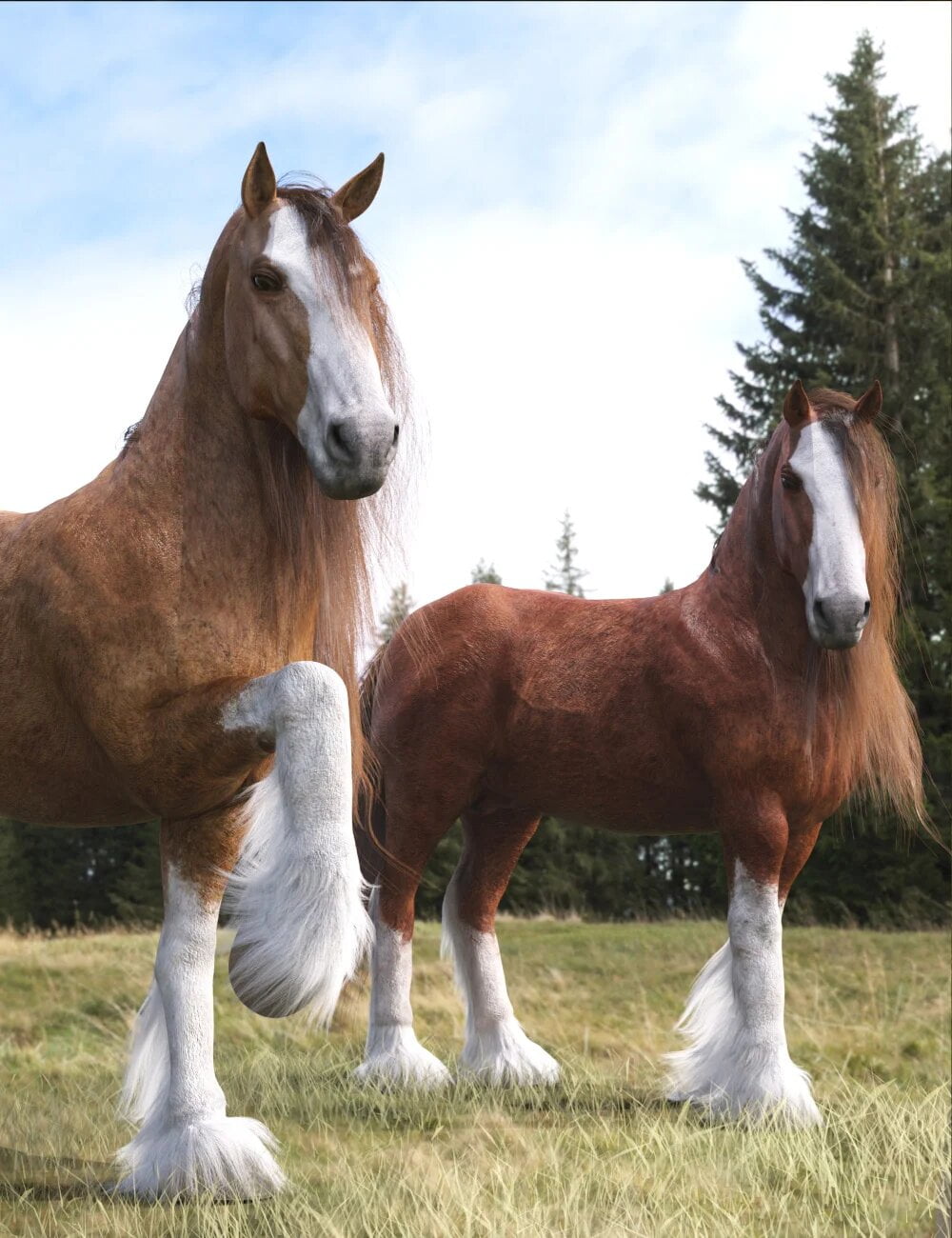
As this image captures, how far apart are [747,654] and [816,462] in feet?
2.35

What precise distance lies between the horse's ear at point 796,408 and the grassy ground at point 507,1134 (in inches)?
92.0

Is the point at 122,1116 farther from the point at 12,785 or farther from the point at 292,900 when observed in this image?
the point at 292,900

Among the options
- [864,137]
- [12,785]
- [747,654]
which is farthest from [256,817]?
[864,137]

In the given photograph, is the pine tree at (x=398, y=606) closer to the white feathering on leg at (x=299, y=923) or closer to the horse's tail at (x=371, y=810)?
the white feathering on leg at (x=299, y=923)

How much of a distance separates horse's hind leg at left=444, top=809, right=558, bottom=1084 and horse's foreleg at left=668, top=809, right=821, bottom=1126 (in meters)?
0.86

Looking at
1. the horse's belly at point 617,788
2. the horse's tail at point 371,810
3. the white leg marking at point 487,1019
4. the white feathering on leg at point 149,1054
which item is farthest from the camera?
the horse's tail at point 371,810

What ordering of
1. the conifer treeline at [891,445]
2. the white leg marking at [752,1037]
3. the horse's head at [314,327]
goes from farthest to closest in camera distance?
the conifer treeline at [891,445], the white leg marking at [752,1037], the horse's head at [314,327]

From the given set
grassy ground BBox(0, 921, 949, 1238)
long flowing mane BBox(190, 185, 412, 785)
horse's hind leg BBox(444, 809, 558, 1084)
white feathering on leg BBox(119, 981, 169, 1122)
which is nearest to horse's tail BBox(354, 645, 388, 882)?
horse's hind leg BBox(444, 809, 558, 1084)

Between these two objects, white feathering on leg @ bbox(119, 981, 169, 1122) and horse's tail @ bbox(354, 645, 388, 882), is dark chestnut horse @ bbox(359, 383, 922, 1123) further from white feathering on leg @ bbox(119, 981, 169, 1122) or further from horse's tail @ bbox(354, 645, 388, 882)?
white feathering on leg @ bbox(119, 981, 169, 1122)

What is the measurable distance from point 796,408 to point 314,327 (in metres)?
2.14

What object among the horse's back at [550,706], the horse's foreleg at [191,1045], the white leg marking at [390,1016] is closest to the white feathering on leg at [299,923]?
the horse's foreleg at [191,1045]

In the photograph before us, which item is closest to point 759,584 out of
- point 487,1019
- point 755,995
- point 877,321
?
point 755,995

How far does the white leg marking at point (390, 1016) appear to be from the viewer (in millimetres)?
4934

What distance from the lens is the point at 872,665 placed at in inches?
176
